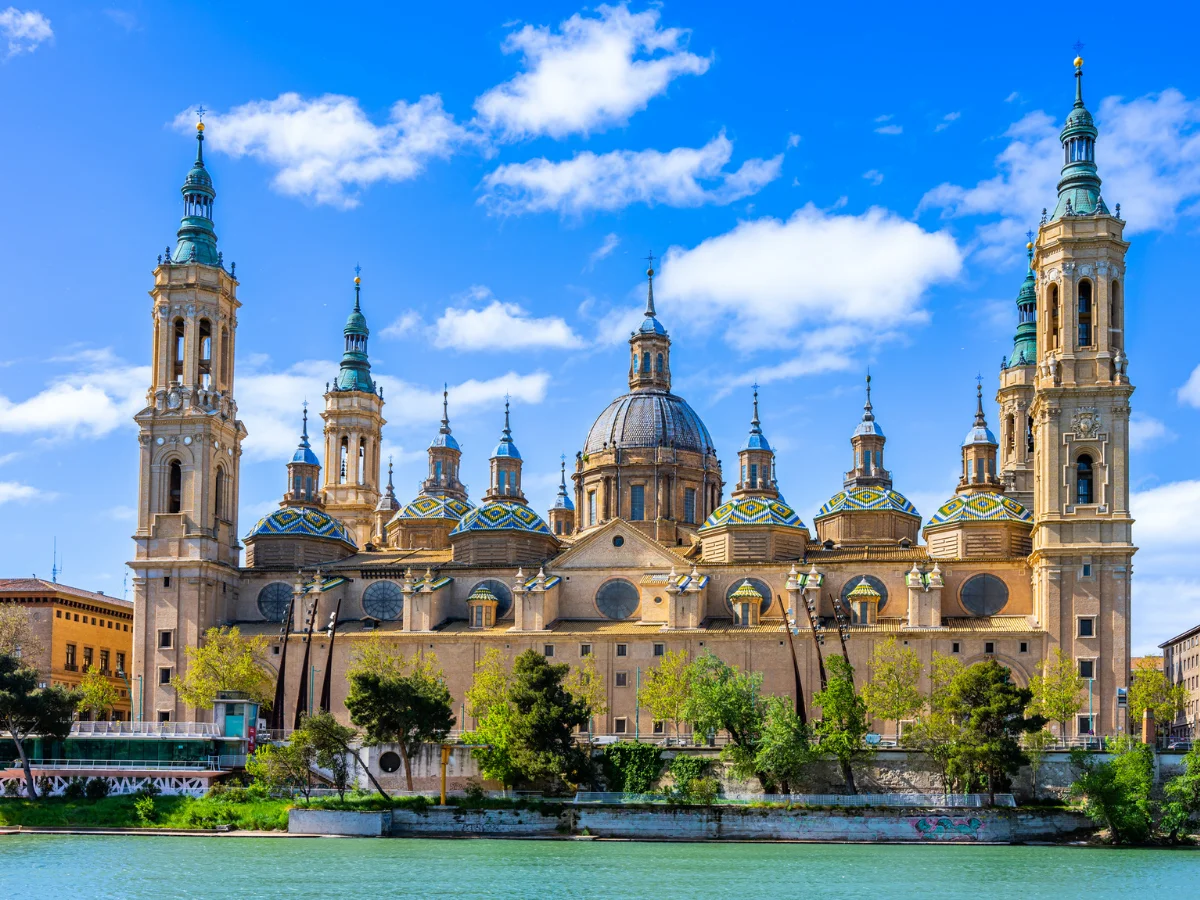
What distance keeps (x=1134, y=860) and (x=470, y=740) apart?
27975mm

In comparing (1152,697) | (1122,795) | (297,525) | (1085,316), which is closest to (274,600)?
(297,525)

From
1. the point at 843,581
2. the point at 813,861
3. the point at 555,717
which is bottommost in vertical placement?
the point at 813,861

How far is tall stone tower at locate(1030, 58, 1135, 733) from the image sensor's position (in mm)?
81688

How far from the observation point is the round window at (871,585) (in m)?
89.2

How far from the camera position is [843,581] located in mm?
90125

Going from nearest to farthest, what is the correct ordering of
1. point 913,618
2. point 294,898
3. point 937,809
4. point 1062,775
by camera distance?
point 294,898 < point 937,809 < point 1062,775 < point 913,618

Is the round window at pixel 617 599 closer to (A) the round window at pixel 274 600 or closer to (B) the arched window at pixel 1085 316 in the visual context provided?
(A) the round window at pixel 274 600

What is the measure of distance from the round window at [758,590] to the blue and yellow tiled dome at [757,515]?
3.09 meters

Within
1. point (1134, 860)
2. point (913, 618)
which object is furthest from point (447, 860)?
point (913, 618)

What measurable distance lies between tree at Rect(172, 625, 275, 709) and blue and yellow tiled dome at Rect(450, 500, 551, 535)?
44.0 feet

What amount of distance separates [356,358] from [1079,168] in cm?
5598

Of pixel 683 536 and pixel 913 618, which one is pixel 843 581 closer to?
pixel 913 618

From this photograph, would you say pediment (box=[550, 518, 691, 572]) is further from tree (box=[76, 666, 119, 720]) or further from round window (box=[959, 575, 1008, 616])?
tree (box=[76, 666, 119, 720])

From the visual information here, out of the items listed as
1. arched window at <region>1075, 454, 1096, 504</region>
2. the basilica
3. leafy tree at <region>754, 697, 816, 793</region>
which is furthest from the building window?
leafy tree at <region>754, 697, 816, 793</region>
